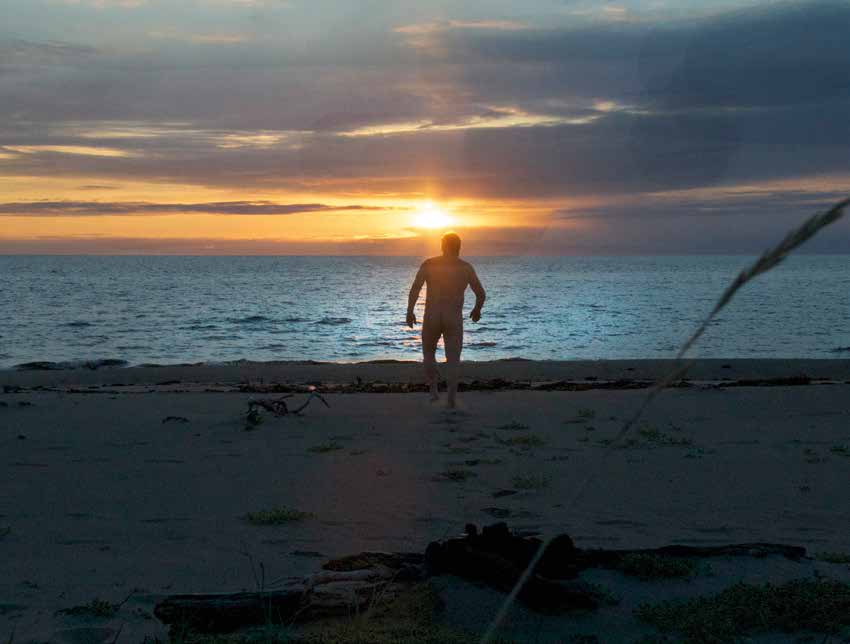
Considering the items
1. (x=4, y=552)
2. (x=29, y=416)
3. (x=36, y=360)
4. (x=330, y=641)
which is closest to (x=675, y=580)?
(x=330, y=641)

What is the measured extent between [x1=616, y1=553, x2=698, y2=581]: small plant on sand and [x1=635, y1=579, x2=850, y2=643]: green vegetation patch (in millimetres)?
304

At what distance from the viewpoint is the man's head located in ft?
36.2

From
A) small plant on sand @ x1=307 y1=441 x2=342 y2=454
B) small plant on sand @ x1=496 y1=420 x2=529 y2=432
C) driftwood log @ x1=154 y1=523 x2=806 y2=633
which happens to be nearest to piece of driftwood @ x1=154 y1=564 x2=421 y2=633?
driftwood log @ x1=154 y1=523 x2=806 y2=633

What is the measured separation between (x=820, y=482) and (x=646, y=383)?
7.95 metres

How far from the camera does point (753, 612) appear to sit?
11.9 feet

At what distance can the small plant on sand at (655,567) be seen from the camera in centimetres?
417

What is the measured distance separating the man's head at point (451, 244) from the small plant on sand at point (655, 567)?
7124 mm

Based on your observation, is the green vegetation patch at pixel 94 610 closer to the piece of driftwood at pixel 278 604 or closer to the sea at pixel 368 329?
the piece of driftwood at pixel 278 604

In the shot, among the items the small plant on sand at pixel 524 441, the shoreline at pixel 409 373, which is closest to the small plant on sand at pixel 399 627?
the small plant on sand at pixel 524 441

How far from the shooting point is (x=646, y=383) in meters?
14.8

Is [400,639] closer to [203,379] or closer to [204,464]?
[204,464]

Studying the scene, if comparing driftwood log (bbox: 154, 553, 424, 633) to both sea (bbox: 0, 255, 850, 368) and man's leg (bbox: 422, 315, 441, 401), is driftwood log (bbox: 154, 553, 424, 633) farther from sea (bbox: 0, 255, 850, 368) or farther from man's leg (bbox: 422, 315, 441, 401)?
sea (bbox: 0, 255, 850, 368)

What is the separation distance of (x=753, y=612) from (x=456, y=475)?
12.0ft

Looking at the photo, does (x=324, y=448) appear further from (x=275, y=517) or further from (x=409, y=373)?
(x=409, y=373)
